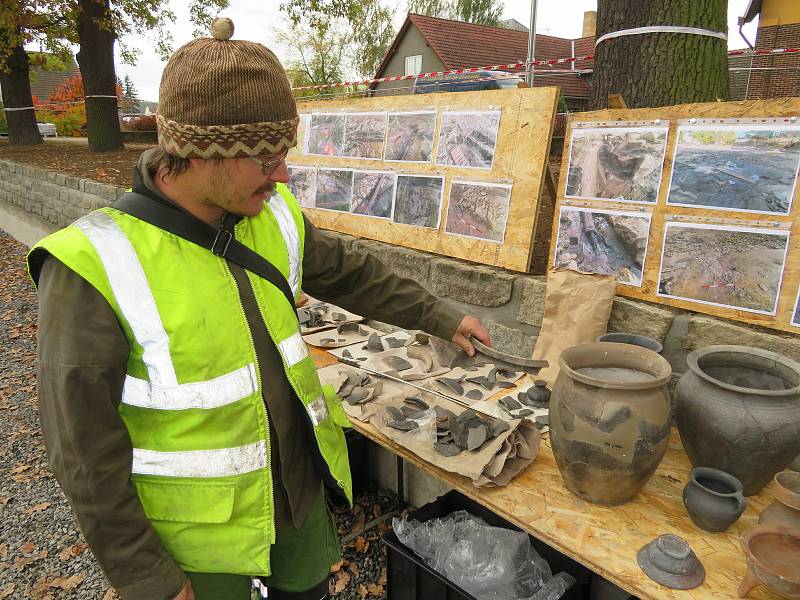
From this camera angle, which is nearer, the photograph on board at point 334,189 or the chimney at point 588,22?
the photograph on board at point 334,189

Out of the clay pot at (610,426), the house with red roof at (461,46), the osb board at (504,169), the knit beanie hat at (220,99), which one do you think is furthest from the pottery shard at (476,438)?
the house with red roof at (461,46)

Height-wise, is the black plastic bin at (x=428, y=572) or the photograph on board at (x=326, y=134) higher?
the photograph on board at (x=326, y=134)

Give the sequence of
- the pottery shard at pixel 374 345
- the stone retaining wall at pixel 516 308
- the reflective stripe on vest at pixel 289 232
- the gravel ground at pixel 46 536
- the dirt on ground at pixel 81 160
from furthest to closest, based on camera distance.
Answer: the dirt on ground at pixel 81 160, the pottery shard at pixel 374 345, the gravel ground at pixel 46 536, the stone retaining wall at pixel 516 308, the reflective stripe on vest at pixel 289 232

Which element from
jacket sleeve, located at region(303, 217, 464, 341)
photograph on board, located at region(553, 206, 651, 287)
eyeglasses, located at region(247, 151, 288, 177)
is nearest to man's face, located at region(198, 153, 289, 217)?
eyeglasses, located at region(247, 151, 288, 177)

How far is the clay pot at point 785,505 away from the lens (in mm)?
1760

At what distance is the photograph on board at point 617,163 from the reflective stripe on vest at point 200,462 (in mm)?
2263

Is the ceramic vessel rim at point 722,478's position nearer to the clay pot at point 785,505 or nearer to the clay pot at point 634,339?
the clay pot at point 785,505

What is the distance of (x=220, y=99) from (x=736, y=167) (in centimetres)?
→ 230

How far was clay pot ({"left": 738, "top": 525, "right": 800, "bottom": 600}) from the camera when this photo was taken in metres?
1.54

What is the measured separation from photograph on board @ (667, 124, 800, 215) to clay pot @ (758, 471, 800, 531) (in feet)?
3.92

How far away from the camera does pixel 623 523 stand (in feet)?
6.50

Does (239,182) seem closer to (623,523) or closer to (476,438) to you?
(476,438)

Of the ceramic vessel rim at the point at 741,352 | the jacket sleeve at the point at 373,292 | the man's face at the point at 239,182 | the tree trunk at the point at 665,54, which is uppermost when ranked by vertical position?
the tree trunk at the point at 665,54

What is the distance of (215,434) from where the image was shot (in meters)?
1.48
